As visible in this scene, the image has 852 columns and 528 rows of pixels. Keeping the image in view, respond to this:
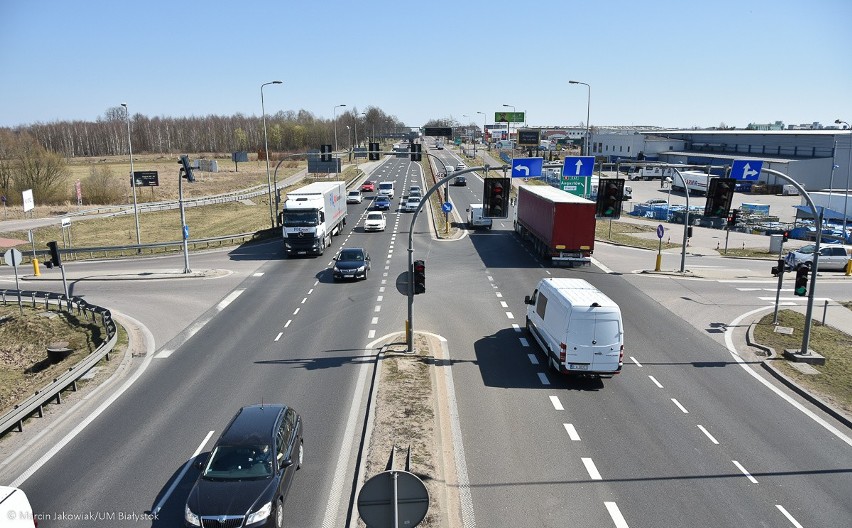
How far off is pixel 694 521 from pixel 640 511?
2.90 ft

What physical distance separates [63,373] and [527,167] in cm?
1936

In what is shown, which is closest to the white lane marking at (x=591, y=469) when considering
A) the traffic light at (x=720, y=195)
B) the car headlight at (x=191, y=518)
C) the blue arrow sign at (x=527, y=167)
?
the car headlight at (x=191, y=518)

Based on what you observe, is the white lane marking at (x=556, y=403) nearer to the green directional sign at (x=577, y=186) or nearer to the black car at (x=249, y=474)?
the black car at (x=249, y=474)

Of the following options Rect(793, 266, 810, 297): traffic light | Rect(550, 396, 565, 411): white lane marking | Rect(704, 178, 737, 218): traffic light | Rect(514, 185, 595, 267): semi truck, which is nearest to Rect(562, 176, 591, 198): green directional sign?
Rect(514, 185, 595, 267): semi truck

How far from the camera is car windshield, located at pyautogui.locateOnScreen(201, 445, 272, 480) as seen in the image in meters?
9.77

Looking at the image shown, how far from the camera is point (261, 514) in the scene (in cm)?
912

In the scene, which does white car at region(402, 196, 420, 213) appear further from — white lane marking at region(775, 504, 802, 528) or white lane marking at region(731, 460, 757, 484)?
white lane marking at region(775, 504, 802, 528)

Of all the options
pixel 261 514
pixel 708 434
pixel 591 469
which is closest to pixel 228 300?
pixel 261 514

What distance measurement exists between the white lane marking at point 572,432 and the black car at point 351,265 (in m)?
17.1

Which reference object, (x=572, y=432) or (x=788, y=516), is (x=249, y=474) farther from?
(x=788, y=516)

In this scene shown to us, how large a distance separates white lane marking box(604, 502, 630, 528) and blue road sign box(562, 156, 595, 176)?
28164 mm

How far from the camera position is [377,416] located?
13.7 metres

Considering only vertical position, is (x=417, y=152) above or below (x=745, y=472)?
above

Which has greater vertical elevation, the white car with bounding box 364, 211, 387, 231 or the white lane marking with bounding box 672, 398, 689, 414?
the white car with bounding box 364, 211, 387, 231
